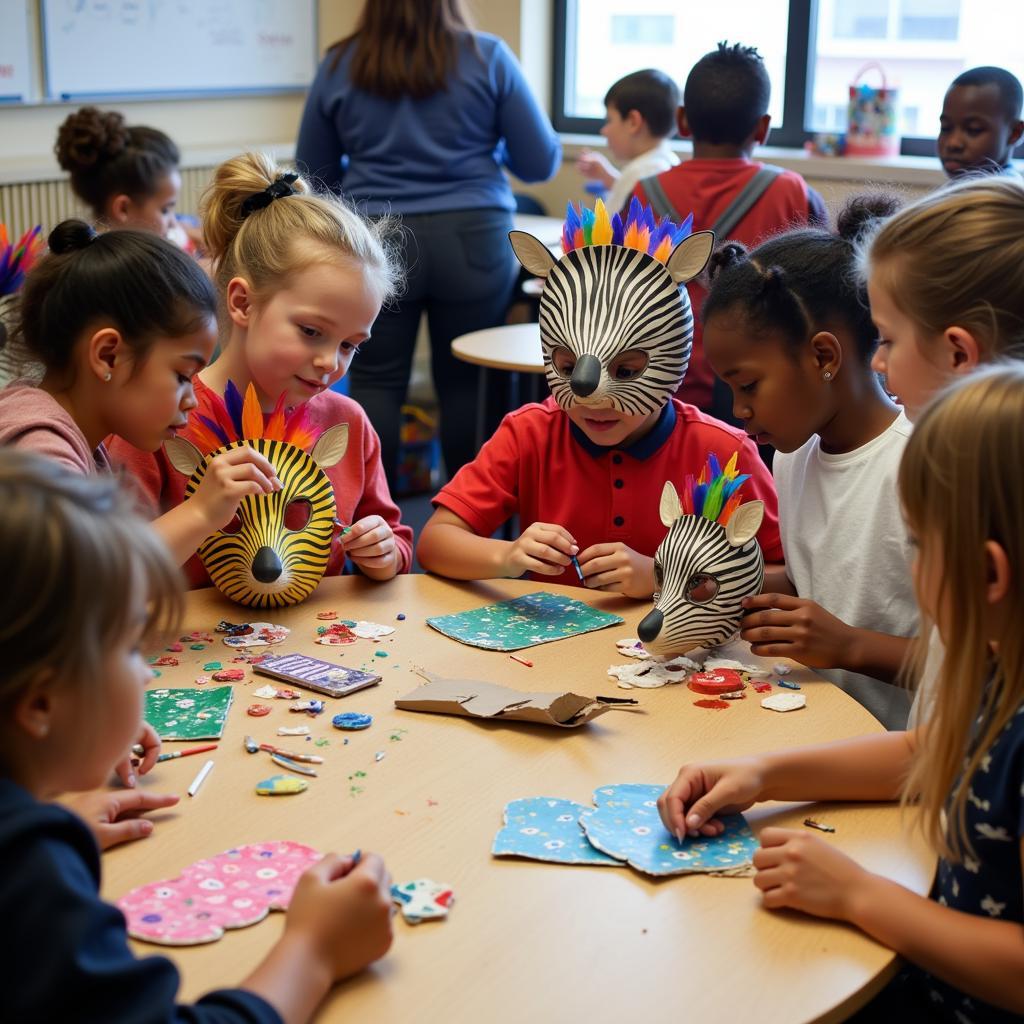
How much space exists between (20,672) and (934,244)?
1.03 meters

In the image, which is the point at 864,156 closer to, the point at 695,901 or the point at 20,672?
the point at 695,901

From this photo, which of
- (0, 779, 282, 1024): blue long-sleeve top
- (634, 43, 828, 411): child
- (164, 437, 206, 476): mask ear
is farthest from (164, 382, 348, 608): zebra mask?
(634, 43, 828, 411): child

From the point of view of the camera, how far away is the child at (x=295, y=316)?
1762mm

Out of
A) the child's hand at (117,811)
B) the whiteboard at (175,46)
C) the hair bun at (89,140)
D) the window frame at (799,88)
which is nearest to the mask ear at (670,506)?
the child's hand at (117,811)

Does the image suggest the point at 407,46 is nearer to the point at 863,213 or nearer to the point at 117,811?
the point at 863,213

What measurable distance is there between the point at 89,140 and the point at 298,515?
224cm

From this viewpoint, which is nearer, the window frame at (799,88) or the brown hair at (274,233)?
the brown hair at (274,233)

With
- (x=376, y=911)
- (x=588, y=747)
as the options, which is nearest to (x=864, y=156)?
(x=588, y=747)

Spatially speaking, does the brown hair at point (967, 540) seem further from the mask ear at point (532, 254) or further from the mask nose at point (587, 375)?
the mask ear at point (532, 254)

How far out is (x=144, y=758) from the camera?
3.88ft

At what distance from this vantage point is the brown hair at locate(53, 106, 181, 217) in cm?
343

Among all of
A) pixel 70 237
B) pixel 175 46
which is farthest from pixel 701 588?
pixel 175 46

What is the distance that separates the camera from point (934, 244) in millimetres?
1343

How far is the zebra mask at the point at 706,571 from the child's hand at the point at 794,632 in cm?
2
